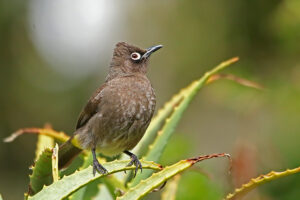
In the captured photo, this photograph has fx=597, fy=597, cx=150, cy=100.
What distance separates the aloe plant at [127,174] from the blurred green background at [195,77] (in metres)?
0.35

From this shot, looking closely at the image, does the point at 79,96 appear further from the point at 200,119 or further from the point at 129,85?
the point at 129,85

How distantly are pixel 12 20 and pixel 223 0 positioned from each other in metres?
8.49

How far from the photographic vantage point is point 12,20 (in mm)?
15039

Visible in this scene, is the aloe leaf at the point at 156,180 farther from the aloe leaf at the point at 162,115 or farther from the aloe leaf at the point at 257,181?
the aloe leaf at the point at 162,115

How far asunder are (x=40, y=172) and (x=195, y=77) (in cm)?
647

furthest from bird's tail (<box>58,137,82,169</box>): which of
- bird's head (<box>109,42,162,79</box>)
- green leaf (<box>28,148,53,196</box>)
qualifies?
green leaf (<box>28,148,53,196</box>)

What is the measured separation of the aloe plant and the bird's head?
0.83 m

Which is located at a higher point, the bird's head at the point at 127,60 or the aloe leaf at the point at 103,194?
the bird's head at the point at 127,60

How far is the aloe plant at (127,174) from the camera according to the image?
2.10m

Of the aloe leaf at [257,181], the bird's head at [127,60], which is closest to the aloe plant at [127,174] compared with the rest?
A: the aloe leaf at [257,181]

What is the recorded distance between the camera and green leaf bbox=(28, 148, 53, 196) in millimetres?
2434

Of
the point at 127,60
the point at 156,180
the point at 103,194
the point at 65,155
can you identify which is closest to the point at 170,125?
the point at 103,194

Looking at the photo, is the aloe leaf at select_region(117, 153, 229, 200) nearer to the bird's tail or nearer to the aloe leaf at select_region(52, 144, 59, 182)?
the aloe leaf at select_region(52, 144, 59, 182)


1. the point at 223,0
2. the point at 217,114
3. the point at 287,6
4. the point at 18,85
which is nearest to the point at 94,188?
the point at 287,6
